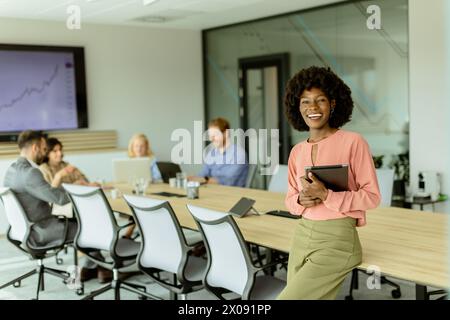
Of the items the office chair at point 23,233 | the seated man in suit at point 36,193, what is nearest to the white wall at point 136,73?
the seated man in suit at point 36,193

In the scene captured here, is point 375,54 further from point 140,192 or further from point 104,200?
point 104,200

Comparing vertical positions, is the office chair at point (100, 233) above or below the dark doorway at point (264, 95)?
below

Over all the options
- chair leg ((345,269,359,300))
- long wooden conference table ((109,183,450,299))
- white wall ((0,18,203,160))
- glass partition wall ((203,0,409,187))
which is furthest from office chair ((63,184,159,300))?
white wall ((0,18,203,160))

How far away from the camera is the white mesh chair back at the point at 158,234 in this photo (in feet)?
12.1

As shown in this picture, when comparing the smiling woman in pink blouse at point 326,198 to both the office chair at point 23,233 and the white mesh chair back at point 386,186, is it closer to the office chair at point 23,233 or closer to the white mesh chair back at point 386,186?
the white mesh chair back at point 386,186

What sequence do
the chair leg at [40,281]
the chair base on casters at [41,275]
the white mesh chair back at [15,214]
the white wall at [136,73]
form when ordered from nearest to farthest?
the white mesh chair back at [15,214], the chair leg at [40,281], the chair base on casters at [41,275], the white wall at [136,73]

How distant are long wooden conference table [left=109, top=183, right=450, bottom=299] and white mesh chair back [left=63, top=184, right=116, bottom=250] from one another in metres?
0.26

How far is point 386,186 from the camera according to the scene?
4.58 m

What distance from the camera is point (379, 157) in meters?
7.07

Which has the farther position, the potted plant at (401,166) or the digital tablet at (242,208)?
the potted plant at (401,166)

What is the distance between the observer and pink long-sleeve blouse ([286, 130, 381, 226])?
2.46 metres

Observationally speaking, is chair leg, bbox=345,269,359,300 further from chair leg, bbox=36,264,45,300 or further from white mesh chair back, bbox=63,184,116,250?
chair leg, bbox=36,264,45,300

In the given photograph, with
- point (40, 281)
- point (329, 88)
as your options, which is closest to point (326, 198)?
point (329, 88)

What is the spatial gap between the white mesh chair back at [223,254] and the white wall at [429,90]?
3848 mm
